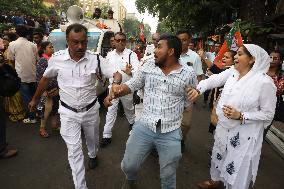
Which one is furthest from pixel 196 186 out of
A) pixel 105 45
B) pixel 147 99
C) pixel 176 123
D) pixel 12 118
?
pixel 105 45

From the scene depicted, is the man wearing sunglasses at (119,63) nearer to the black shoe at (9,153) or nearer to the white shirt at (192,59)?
the white shirt at (192,59)

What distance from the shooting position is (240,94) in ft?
10.9

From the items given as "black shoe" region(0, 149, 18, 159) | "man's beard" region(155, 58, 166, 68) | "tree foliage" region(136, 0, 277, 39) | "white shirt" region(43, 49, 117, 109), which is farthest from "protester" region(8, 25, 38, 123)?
"tree foliage" region(136, 0, 277, 39)

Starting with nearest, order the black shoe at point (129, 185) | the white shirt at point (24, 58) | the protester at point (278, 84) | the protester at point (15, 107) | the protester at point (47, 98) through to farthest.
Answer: the black shoe at point (129, 185), the protester at point (278, 84), the protester at point (47, 98), the white shirt at point (24, 58), the protester at point (15, 107)

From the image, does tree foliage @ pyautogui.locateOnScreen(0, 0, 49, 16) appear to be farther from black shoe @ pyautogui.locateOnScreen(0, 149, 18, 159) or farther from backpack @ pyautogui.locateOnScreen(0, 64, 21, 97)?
black shoe @ pyautogui.locateOnScreen(0, 149, 18, 159)

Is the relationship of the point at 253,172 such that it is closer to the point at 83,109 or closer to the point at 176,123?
the point at 176,123

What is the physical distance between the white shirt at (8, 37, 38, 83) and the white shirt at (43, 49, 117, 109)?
3419 mm

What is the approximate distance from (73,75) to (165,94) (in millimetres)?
1187

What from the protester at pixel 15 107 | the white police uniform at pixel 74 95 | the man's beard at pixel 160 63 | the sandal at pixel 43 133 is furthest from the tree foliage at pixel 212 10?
the white police uniform at pixel 74 95

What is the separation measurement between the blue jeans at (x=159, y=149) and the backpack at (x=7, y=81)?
2700mm

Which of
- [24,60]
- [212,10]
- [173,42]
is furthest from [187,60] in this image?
[212,10]

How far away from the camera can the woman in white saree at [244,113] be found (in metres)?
3.17

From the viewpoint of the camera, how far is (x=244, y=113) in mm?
3162

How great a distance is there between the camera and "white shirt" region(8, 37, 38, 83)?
669 cm
